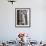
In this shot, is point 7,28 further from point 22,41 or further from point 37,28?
point 22,41

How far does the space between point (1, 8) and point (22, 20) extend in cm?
91

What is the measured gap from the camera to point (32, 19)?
5.08 metres

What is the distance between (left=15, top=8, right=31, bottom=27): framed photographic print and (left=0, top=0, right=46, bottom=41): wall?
0.11 m

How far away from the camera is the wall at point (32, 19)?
5.07m

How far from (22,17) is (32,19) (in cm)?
39

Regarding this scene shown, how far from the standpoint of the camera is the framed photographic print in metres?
5.09

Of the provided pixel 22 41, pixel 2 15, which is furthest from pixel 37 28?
pixel 22 41

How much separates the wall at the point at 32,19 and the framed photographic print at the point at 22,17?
11 cm

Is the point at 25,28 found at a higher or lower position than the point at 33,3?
lower

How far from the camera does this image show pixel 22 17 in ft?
16.9

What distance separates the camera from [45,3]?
506 cm

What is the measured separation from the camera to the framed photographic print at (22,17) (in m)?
5.09

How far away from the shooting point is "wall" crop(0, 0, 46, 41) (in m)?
5.07

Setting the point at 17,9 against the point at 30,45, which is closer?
the point at 30,45
